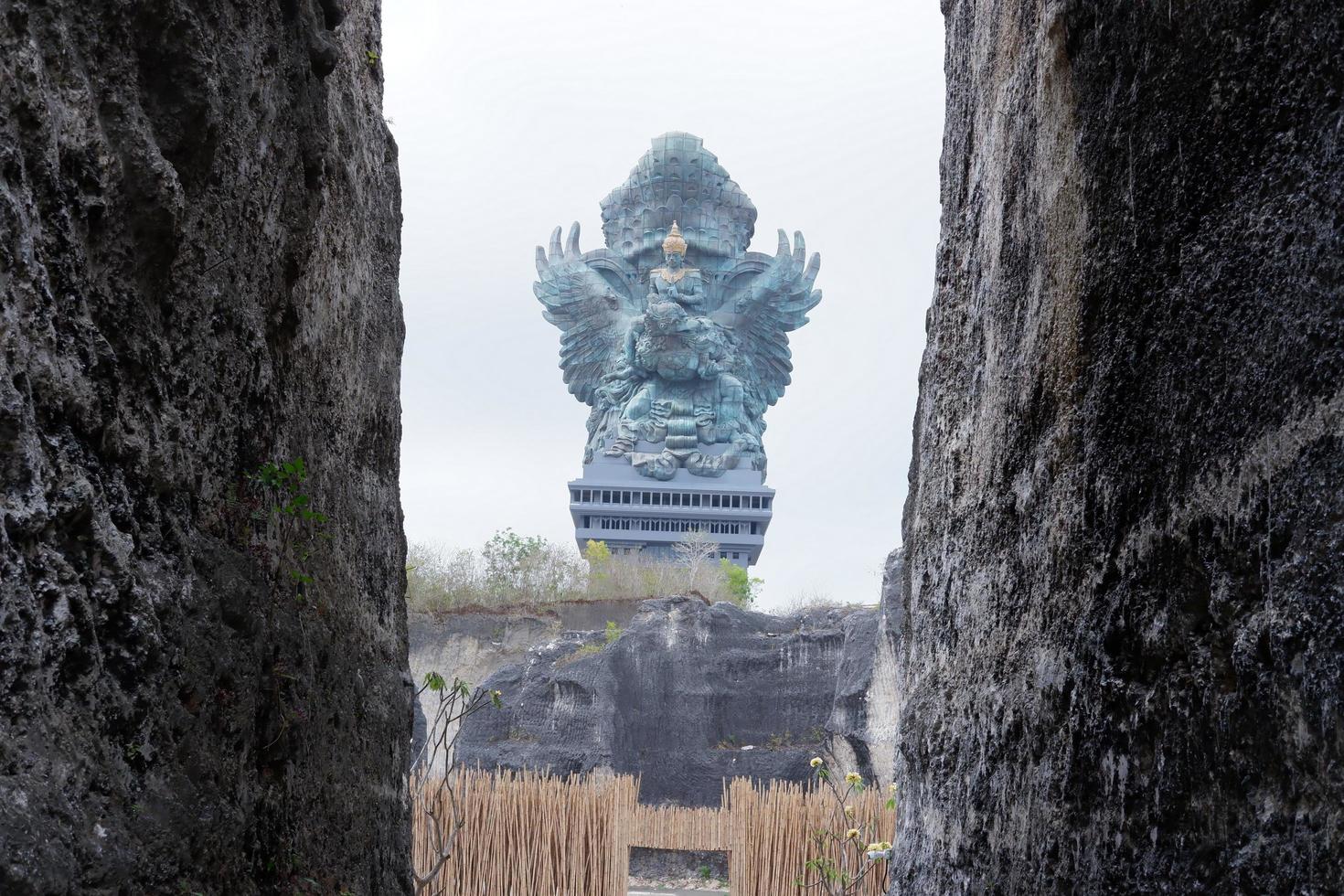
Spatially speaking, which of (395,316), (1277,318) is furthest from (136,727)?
(395,316)

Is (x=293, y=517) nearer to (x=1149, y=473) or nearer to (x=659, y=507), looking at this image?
(x=1149, y=473)

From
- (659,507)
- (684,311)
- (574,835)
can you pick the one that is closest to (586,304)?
(684,311)

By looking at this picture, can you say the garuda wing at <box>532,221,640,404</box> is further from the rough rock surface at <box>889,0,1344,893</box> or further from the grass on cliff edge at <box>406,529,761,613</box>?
the rough rock surface at <box>889,0,1344,893</box>

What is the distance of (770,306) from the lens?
128ft

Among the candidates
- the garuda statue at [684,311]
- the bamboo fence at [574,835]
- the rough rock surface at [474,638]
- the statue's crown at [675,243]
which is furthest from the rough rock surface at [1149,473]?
the garuda statue at [684,311]

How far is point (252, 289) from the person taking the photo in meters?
2.94

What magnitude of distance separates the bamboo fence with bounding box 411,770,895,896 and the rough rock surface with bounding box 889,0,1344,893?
17.7 ft

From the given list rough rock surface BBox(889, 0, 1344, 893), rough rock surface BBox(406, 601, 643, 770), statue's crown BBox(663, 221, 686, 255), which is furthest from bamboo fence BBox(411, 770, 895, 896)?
statue's crown BBox(663, 221, 686, 255)

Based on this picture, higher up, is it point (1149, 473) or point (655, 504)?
point (655, 504)

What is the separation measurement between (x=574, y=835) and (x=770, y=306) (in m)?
31.4

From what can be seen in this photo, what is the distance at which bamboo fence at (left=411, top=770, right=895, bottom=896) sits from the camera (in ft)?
26.6

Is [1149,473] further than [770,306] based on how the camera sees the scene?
No

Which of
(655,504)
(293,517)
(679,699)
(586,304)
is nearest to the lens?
(293,517)

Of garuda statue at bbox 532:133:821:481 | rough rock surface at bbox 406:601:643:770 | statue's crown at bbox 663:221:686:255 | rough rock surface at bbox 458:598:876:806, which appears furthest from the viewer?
garuda statue at bbox 532:133:821:481
